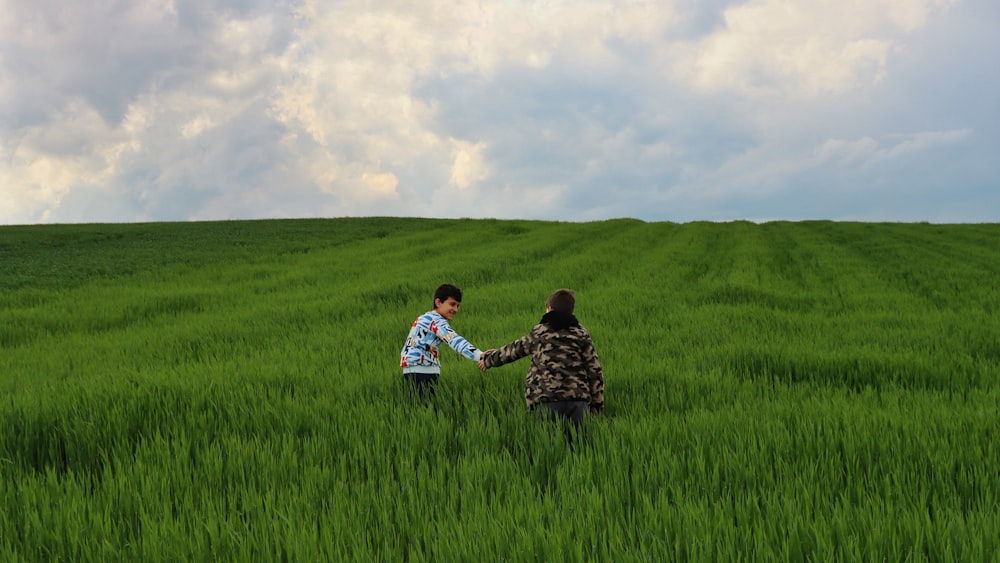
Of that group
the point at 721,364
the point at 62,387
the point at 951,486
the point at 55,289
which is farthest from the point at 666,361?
the point at 55,289

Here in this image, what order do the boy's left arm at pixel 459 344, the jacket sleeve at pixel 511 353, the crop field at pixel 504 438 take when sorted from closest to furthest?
the crop field at pixel 504 438, the jacket sleeve at pixel 511 353, the boy's left arm at pixel 459 344

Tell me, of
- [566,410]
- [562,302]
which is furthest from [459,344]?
[566,410]

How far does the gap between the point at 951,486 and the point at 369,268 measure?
729 inches

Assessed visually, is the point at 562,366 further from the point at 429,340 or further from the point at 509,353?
the point at 429,340

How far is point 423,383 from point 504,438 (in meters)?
1.54

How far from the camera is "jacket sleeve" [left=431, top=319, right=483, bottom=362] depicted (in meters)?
5.39

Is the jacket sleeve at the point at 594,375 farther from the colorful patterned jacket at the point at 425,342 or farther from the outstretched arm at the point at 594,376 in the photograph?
the colorful patterned jacket at the point at 425,342

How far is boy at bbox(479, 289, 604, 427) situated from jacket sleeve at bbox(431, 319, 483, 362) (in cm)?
48

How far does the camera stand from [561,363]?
482 cm

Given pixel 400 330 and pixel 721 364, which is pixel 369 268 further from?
pixel 721 364

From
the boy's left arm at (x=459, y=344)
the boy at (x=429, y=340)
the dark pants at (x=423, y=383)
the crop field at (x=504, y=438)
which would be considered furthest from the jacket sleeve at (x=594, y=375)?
the dark pants at (x=423, y=383)

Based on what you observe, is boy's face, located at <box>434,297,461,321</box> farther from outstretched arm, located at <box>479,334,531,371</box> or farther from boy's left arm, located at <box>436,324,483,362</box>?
outstretched arm, located at <box>479,334,531,371</box>

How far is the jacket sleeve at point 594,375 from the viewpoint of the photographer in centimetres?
491

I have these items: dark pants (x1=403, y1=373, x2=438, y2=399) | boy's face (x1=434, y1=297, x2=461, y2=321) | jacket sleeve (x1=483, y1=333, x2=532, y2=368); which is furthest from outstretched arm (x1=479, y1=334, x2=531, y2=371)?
dark pants (x1=403, y1=373, x2=438, y2=399)
